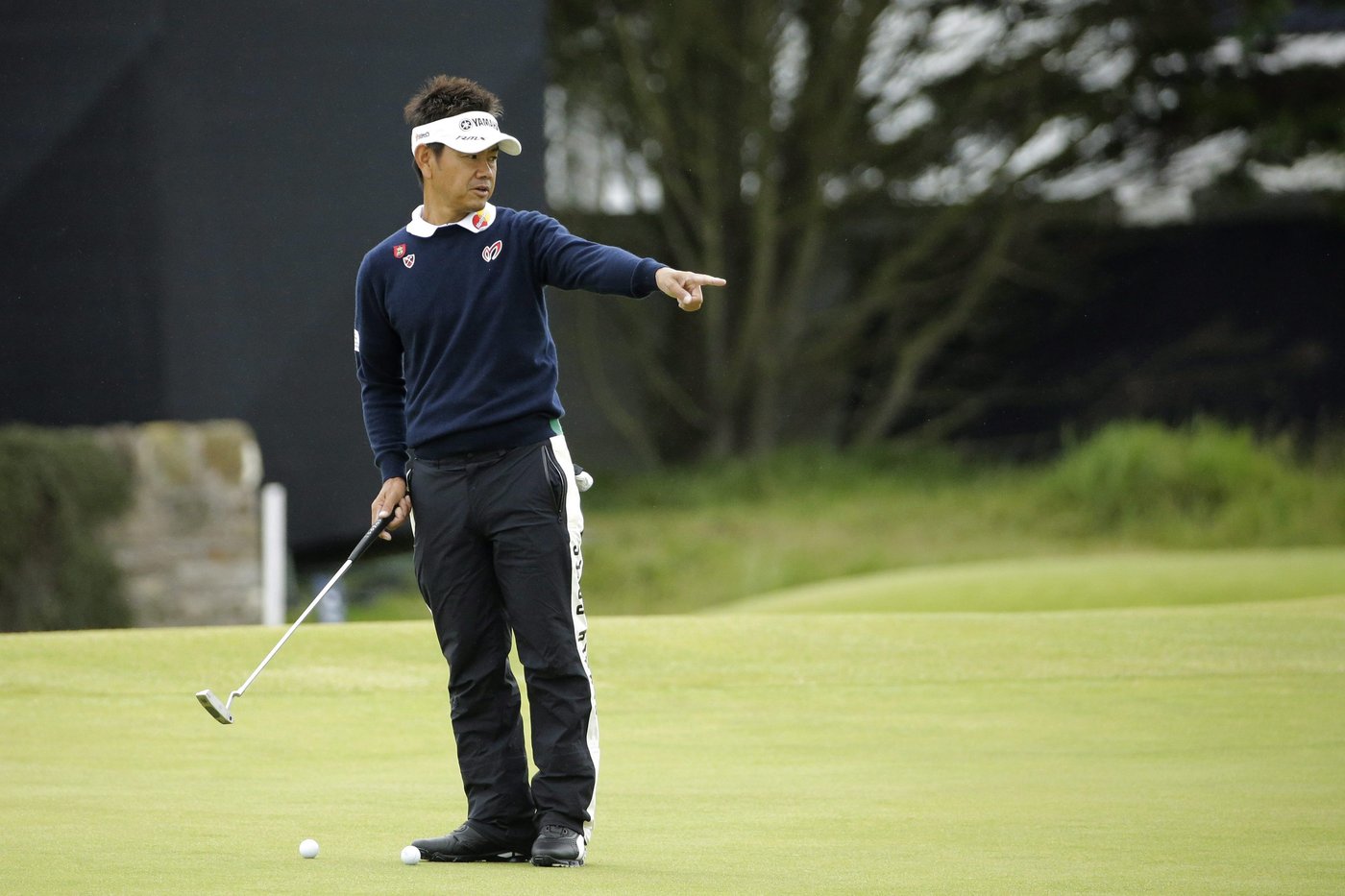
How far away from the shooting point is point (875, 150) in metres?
15.9

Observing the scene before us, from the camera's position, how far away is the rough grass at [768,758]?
320 cm

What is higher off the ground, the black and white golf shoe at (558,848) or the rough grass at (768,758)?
the black and white golf shoe at (558,848)

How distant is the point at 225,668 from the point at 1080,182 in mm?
11733

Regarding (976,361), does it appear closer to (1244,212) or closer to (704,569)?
(1244,212)

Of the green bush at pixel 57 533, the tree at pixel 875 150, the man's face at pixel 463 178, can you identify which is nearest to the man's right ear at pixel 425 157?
the man's face at pixel 463 178

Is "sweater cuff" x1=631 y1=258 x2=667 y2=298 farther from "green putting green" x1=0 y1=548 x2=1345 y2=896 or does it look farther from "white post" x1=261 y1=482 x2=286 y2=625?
"white post" x1=261 y1=482 x2=286 y2=625

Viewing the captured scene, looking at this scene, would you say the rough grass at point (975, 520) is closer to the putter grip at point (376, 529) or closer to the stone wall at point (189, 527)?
the stone wall at point (189, 527)

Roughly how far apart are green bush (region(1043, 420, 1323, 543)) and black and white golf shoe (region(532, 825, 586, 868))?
35.5ft

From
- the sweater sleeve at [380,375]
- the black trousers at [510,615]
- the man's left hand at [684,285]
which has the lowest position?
the black trousers at [510,615]

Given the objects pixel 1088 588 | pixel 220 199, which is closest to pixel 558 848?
pixel 1088 588

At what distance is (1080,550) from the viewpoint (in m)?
13.8

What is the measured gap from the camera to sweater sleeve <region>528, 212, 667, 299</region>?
3293 millimetres

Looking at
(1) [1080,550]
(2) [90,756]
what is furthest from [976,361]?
(2) [90,756]

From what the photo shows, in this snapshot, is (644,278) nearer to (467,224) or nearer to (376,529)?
(467,224)
